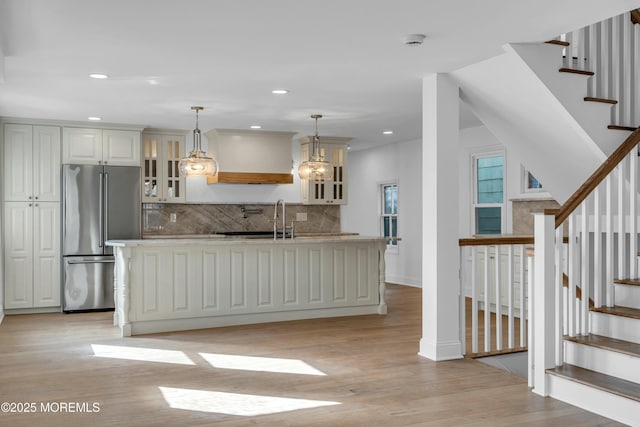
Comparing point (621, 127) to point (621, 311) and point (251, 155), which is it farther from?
point (251, 155)

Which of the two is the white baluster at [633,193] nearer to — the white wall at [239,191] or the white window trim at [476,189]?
the white window trim at [476,189]

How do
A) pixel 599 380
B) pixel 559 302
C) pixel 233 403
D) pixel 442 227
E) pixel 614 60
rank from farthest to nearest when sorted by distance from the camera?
pixel 442 227 → pixel 614 60 → pixel 559 302 → pixel 233 403 → pixel 599 380

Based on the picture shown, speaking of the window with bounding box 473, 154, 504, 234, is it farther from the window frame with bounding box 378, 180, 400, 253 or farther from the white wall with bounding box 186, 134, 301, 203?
the white wall with bounding box 186, 134, 301, 203

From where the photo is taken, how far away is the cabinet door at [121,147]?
25.4 ft

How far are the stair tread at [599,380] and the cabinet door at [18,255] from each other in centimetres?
628

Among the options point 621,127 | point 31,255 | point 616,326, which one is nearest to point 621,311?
point 616,326

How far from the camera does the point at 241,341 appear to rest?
18.5ft

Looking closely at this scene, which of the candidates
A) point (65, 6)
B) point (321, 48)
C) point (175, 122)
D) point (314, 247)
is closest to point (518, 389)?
point (321, 48)

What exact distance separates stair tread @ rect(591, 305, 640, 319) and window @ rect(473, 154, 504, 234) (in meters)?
4.03

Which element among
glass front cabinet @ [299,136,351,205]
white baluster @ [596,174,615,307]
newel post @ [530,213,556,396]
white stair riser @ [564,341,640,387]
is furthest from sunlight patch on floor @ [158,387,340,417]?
glass front cabinet @ [299,136,351,205]

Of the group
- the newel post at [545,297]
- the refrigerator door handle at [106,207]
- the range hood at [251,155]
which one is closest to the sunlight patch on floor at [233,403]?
the newel post at [545,297]

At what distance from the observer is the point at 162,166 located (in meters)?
8.43

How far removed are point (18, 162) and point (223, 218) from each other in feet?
10.2

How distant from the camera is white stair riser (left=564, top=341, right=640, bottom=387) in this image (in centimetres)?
361
